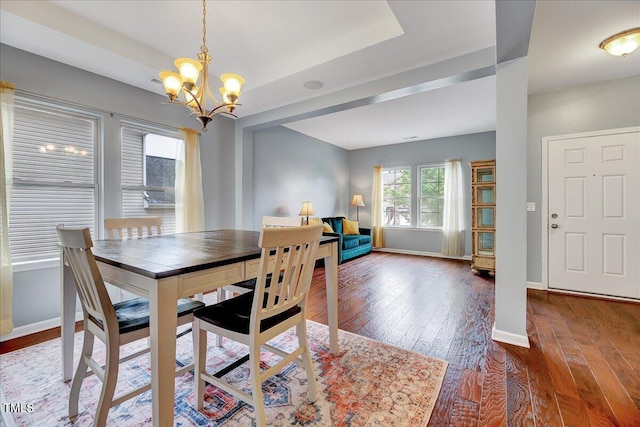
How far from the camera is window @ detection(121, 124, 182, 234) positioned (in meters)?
3.09

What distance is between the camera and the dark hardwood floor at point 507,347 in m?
1.49

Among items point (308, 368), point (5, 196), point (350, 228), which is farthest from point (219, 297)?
point (350, 228)

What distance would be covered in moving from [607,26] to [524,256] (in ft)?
6.54

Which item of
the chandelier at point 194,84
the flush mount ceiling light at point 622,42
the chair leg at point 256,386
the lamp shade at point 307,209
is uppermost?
the flush mount ceiling light at point 622,42

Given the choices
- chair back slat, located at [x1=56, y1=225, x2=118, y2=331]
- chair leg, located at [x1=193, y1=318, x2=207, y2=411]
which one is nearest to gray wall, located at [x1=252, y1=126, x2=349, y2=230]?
chair leg, located at [x1=193, y1=318, x2=207, y2=411]

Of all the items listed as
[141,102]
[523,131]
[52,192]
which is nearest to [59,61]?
[141,102]

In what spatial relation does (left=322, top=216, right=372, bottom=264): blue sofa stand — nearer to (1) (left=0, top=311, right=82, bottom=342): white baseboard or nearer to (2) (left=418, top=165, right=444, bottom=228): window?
(2) (left=418, top=165, right=444, bottom=228): window

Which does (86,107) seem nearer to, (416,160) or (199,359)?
(199,359)

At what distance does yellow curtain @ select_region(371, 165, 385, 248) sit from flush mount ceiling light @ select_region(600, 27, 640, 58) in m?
4.36

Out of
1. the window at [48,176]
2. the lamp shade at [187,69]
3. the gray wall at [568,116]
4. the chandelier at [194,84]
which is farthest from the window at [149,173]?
the gray wall at [568,116]

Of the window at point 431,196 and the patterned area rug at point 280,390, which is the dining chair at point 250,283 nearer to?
the patterned area rug at point 280,390

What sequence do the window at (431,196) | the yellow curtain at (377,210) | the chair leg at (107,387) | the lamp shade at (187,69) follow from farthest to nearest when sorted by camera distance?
1. the yellow curtain at (377,210)
2. the window at (431,196)
3. the lamp shade at (187,69)
4. the chair leg at (107,387)

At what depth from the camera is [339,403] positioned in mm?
1545

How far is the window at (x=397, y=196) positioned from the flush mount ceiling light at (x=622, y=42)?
4015mm
